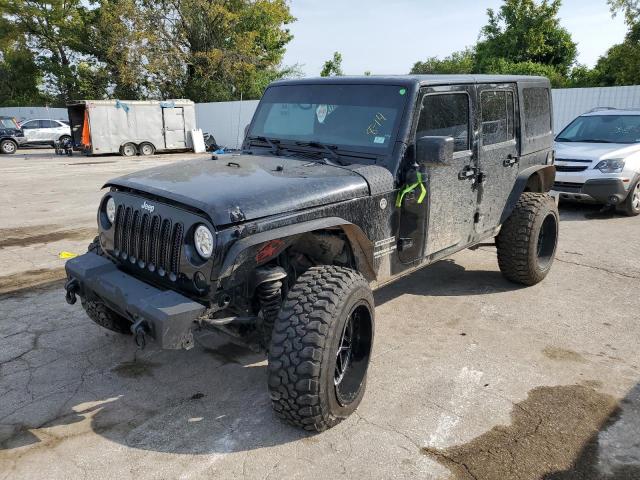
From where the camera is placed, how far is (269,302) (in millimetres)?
3057

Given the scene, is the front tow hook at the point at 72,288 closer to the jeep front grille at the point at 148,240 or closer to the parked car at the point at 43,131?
the jeep front grille at the point at 148,240

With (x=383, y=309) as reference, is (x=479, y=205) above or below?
above

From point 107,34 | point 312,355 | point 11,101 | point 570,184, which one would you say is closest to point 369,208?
point 312,355

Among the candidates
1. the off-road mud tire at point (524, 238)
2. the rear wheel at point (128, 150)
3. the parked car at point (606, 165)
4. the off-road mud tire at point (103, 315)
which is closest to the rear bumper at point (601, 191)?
the parked car at point (606, 165)

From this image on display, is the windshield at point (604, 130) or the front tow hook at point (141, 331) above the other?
the windshield at point (604, 130)

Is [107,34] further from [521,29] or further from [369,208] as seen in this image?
[369,208]

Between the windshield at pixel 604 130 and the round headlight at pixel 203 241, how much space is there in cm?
866

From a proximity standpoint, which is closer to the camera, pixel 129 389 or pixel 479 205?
pixel 129 389

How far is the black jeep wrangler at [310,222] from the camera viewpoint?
2822 millimetres

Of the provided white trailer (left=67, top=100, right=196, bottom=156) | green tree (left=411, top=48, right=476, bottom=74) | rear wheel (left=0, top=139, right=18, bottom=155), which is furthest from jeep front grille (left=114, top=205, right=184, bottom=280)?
green tree (left=411, top=48, right=476, bottom=74)

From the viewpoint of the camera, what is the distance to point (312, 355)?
277cm

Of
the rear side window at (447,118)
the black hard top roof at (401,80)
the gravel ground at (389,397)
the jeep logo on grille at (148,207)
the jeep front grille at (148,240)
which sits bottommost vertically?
the gravel ground at (389,397)

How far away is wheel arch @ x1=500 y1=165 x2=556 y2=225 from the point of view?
5105 millimetres

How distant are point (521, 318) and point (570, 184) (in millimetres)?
4983
